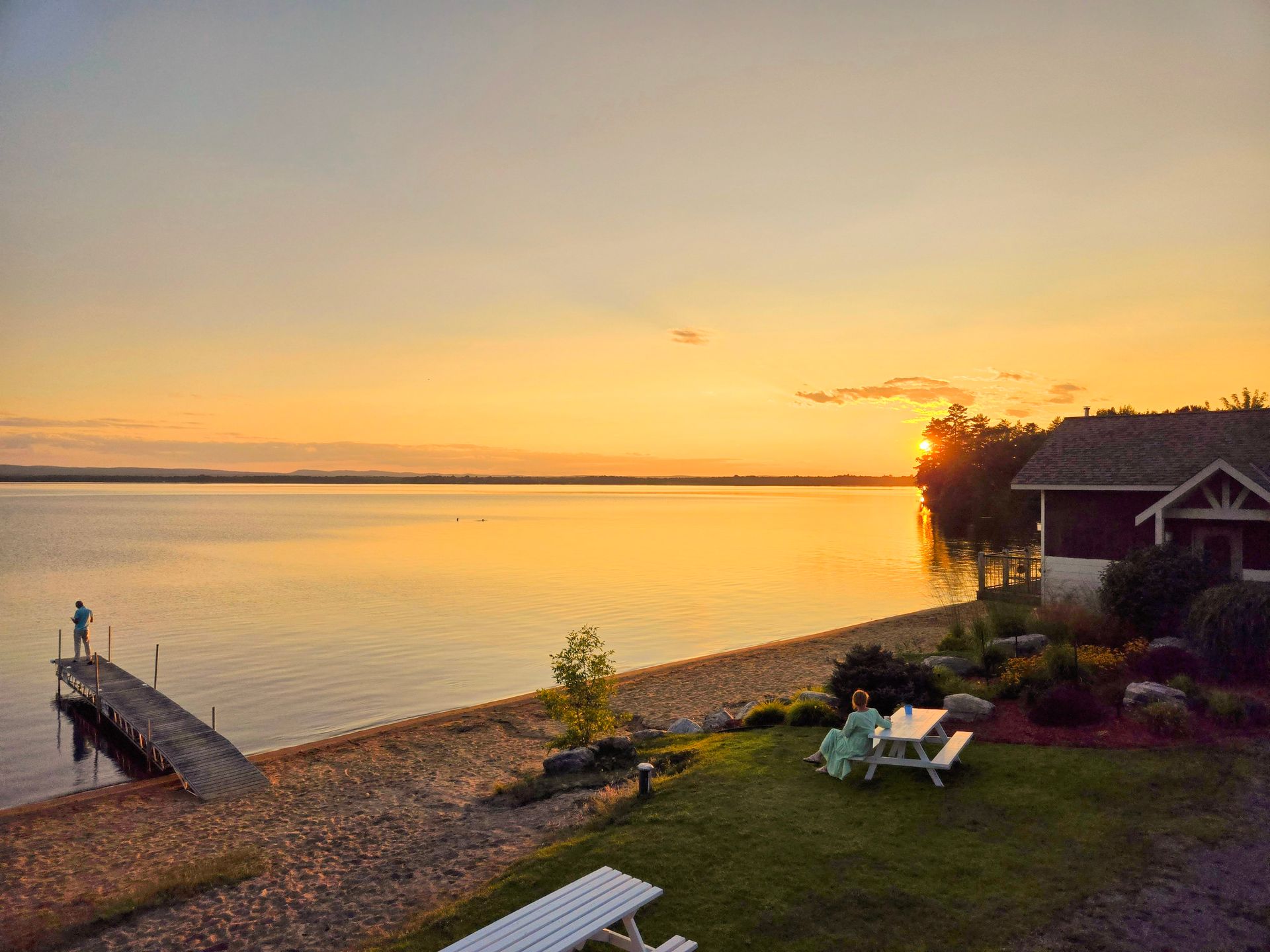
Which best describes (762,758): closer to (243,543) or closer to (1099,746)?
(1099,746)

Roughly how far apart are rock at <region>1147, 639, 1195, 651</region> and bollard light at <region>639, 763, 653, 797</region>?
10.7 metres

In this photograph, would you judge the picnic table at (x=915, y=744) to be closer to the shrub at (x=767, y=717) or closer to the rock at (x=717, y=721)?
the shrub at (x=767, y=717)

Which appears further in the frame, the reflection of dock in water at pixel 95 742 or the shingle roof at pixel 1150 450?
the shingle roof at pixel 1150 450

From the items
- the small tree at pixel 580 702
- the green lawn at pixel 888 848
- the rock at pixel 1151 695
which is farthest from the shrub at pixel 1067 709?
the small tree at pixel 580 702

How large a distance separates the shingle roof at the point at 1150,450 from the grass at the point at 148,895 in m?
23.1

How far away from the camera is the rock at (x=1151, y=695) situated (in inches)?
464

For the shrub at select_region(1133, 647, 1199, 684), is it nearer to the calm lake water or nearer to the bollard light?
the bollard light

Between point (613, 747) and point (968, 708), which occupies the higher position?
point (968, 708)

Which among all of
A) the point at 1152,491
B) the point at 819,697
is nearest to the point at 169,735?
the point at 819,697

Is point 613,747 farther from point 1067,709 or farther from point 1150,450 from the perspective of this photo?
point 1150,450

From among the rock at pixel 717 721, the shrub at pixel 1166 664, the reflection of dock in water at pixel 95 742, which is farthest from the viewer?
the reflection of dock in water at pixel 95 742

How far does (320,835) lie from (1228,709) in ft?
47.0

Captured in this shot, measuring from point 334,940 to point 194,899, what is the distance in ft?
9.06

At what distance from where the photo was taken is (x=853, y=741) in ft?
34.9
